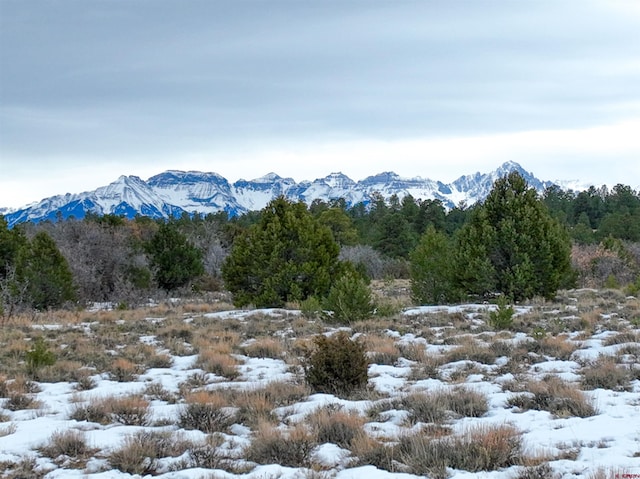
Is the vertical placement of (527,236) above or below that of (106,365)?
above

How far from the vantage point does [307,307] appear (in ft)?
47.5

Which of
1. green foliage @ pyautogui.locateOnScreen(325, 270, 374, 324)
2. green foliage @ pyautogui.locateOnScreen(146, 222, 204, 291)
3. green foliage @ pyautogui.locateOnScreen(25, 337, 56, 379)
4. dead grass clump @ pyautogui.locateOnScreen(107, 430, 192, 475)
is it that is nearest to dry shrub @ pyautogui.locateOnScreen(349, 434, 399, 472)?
dead grass clump @ pyautogui.locateOnScreen(107, 430, 192, 475)

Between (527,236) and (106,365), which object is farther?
(527,236)

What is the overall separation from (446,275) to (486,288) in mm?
1396

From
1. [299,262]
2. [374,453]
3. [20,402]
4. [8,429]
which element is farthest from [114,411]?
[299,262]

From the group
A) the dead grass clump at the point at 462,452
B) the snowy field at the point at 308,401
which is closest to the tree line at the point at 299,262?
the snowy field at the point at 308,401

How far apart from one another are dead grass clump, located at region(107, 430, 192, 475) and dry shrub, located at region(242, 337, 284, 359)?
4271 millimetres

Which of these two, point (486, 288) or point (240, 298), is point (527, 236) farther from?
point (240, 298)

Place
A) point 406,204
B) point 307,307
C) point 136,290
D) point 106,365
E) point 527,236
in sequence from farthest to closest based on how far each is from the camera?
point 406,204, point 136,290, point 527,236, point 307,307, point 106,365

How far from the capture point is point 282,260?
56.1 ft

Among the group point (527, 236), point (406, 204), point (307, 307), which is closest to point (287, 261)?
point (307, 307)

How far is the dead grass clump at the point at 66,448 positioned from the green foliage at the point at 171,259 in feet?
68.2

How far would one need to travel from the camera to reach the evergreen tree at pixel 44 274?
19344 millimetres

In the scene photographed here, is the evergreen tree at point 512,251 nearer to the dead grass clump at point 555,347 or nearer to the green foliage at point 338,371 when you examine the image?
the dead grass clump at point 555,347
